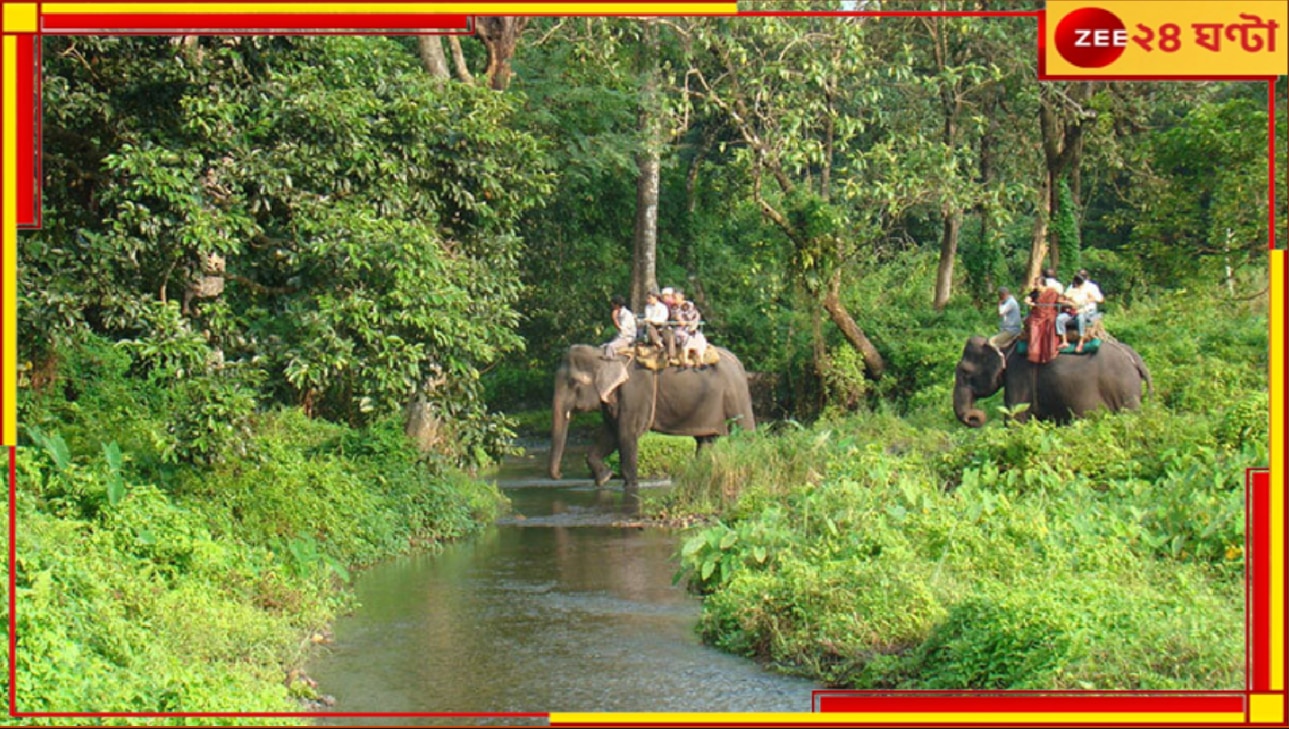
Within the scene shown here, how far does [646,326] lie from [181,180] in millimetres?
8234

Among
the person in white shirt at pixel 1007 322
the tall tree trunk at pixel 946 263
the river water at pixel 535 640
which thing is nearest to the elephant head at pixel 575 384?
the river water at pixel 535 640

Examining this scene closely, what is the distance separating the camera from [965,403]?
18094 millimetres

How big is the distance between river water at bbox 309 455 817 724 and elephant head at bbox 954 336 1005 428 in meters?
4.61

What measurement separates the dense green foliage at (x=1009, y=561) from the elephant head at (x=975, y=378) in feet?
11.2

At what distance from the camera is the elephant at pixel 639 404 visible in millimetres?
18031

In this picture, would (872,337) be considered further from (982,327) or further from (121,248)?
(121,248)

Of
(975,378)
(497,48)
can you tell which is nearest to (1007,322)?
(975,378)

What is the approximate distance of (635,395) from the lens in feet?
60.8

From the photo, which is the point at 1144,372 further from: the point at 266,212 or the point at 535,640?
the point at 266,212

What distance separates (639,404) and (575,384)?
2.96ft

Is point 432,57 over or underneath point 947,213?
over

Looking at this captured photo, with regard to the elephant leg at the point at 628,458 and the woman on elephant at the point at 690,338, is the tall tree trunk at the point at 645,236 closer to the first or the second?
the woman on elephant at the point at 690,338

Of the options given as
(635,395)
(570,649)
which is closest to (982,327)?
(635,395)

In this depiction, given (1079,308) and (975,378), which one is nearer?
(1079,308)
